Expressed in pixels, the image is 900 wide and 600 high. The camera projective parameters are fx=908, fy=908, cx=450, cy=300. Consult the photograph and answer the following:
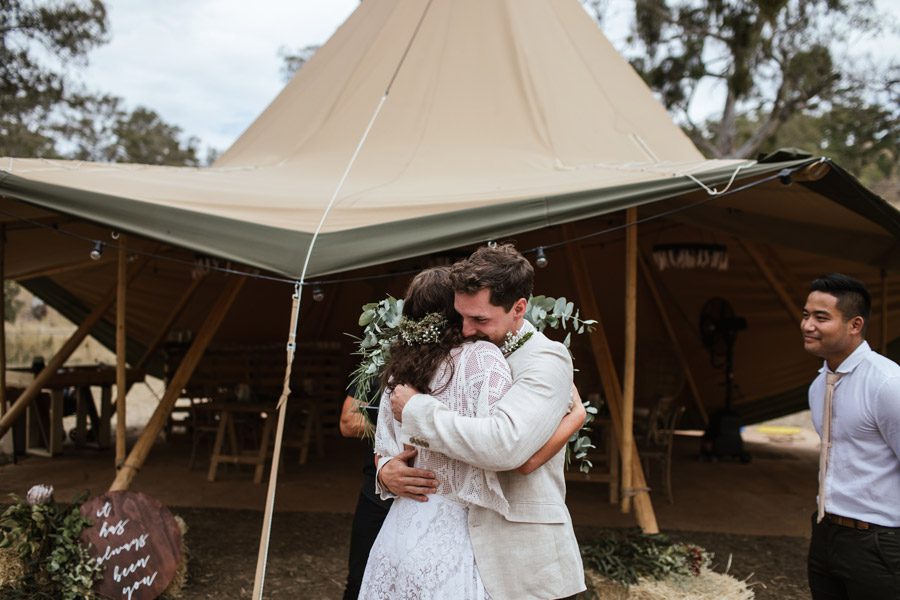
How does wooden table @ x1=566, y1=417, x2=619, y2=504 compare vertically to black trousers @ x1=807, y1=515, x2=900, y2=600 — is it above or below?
below

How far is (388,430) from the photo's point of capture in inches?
84.4

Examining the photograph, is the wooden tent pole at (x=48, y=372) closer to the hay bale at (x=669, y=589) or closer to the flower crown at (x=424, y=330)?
the hay bale at (x=669, y=589)

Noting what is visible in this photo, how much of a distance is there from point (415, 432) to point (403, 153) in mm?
4100

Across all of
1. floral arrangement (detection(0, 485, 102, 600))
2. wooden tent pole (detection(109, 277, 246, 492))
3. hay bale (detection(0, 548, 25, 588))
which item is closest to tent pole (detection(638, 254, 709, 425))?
wooden tent pole (detection(109, 277, 246, 492))

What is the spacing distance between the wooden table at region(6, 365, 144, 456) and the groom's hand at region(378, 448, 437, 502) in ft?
20.3

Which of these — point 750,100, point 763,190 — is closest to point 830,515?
point 763,190

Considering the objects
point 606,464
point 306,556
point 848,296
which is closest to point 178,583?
point 306,556

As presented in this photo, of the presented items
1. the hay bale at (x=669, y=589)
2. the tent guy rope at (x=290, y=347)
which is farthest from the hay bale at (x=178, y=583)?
the hay bale at (x=669, y=589)

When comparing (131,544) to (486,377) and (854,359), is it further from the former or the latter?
(854,359)

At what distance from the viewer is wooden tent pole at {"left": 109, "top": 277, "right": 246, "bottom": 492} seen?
16.2 ft

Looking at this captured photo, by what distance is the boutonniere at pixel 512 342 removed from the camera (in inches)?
81.2

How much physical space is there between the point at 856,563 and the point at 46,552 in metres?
3.22

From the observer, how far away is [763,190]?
497cm

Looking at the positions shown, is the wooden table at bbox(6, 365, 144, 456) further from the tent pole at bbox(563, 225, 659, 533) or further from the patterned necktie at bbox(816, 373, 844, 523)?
the patterned necktie at bbox(816, 373, 844, 523)
